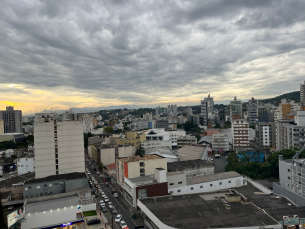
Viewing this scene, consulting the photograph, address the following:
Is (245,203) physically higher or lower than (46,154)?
lower

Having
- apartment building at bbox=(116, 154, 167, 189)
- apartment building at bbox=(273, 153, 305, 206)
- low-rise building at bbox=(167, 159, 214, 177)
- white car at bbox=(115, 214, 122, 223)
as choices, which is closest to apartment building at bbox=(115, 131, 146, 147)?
low-rise building at bbox=(167, 159, 214, 177)

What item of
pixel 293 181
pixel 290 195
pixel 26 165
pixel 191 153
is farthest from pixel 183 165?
pixel 26 165

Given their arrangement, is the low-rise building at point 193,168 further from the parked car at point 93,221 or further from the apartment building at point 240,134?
the apartment building at point 240,134

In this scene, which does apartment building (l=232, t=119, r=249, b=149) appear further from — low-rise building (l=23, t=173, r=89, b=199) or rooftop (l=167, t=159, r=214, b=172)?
low-rise building (l=23, t=173, r=89, b=199)

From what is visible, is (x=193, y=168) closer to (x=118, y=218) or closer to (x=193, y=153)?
(x=193, y=153)

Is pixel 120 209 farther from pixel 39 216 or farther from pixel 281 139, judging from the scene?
pixel 281 139

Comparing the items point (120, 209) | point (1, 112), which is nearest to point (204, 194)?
point (120, 209)
